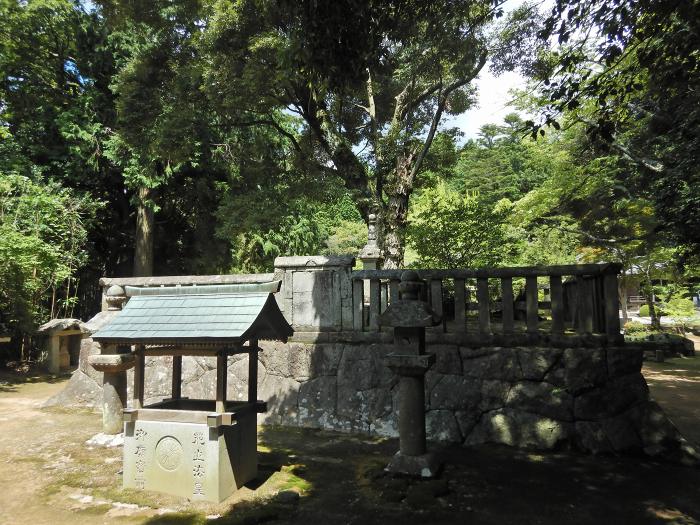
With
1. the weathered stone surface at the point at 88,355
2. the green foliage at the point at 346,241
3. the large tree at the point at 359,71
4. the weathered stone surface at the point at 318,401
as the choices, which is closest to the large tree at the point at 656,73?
the large tree at the point at 359,71

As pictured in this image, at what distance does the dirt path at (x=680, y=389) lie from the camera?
23.6ft

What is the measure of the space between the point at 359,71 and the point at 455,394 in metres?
4.63

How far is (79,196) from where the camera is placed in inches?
655

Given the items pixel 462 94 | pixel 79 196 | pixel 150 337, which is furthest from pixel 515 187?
pixel 150 337

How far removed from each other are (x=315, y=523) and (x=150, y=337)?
2439mm

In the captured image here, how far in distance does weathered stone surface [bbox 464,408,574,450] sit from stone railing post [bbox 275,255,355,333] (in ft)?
8.23

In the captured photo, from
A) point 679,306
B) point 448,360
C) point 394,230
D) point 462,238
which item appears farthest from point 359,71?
point 679,306

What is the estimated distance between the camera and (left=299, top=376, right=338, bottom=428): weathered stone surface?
7129 millimetres

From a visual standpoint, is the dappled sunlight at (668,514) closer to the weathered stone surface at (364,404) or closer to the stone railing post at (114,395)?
the weathered stone surface at (364,404)

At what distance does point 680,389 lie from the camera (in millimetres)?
9914

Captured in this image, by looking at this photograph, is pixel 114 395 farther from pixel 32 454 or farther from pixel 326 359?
pixel 326 359

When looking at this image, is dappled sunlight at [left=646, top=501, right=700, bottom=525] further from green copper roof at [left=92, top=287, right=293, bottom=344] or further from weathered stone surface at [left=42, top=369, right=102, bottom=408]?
weathered stone surface at [left=42, top=369, right=102, bottom=408]

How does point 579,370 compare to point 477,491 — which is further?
point 579,370

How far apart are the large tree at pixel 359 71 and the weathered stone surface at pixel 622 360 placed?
4.70m
